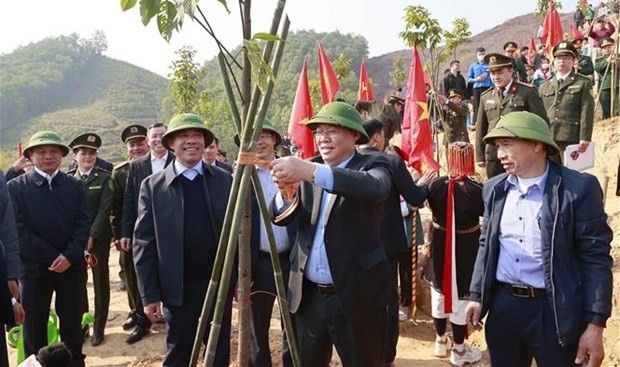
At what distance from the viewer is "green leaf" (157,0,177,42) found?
1.62 metres

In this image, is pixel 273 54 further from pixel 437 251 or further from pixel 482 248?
pixel 437 251

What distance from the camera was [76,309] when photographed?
4211 millimetres

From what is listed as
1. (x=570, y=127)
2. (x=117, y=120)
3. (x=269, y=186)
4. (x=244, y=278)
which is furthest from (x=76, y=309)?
(x=117, y=120)

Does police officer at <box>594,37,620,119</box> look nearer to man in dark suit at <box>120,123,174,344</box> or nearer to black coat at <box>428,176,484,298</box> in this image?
black coat at <box>428,176,484,298</box>

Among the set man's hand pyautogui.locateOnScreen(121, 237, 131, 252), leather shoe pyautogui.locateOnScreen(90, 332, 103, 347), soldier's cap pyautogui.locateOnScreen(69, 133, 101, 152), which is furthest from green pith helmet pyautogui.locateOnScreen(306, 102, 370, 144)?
leather shoe pyautogui.locateOnScreen(90, 332, 103, 347)

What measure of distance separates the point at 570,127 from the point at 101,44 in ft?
346

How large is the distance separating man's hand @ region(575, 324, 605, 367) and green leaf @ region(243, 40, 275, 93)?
181 cm

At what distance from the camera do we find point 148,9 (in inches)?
61.8

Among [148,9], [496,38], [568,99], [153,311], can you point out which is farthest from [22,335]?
[496,38]

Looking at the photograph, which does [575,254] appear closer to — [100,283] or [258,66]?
[258,66]

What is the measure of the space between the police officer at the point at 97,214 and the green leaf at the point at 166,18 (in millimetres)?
3769

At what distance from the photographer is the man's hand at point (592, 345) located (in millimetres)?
2373

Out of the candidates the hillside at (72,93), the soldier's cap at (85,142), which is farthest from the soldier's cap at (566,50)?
the hillside at (72,93)

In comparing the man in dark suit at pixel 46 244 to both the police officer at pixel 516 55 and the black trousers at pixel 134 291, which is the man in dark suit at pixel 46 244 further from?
the police officer at pixel 516 55
